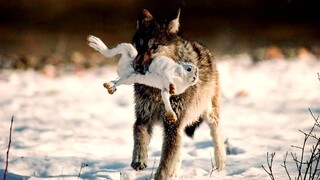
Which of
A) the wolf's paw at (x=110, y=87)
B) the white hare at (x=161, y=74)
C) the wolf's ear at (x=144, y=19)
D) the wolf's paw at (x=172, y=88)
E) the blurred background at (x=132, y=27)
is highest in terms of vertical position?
the blurred background at (x=132, y=27)

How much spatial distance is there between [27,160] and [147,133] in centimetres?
148

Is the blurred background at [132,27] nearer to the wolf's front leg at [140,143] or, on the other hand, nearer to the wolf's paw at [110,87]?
the wolf's front leg at [140,143]

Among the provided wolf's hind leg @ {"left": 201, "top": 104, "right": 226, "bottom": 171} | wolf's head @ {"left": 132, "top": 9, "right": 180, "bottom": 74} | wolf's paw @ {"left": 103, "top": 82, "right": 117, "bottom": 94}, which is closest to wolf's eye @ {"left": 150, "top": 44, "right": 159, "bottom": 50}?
wolf's head @ {"left": 132, "top": 9, "right": 180, "bottom": 74}

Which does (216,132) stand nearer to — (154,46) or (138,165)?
(138,165)

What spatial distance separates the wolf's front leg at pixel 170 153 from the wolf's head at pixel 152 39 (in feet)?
2.43

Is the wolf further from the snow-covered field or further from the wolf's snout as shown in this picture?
the snow-covered field

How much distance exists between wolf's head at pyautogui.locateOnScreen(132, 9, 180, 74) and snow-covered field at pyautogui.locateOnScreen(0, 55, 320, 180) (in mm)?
1122

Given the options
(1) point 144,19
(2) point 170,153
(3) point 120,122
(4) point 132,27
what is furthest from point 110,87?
(4) point 132,27

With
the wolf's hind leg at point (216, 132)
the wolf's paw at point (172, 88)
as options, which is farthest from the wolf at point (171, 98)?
the wolf's paw at point (172, 88)

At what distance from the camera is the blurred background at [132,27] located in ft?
43.7

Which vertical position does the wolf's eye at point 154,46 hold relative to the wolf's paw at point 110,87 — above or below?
above

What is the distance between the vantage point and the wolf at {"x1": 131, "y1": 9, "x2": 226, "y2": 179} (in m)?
4.90

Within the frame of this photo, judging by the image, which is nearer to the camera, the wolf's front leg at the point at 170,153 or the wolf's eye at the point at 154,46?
the wolf's eye at the point at 154,46

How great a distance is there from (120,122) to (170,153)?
335 cm
